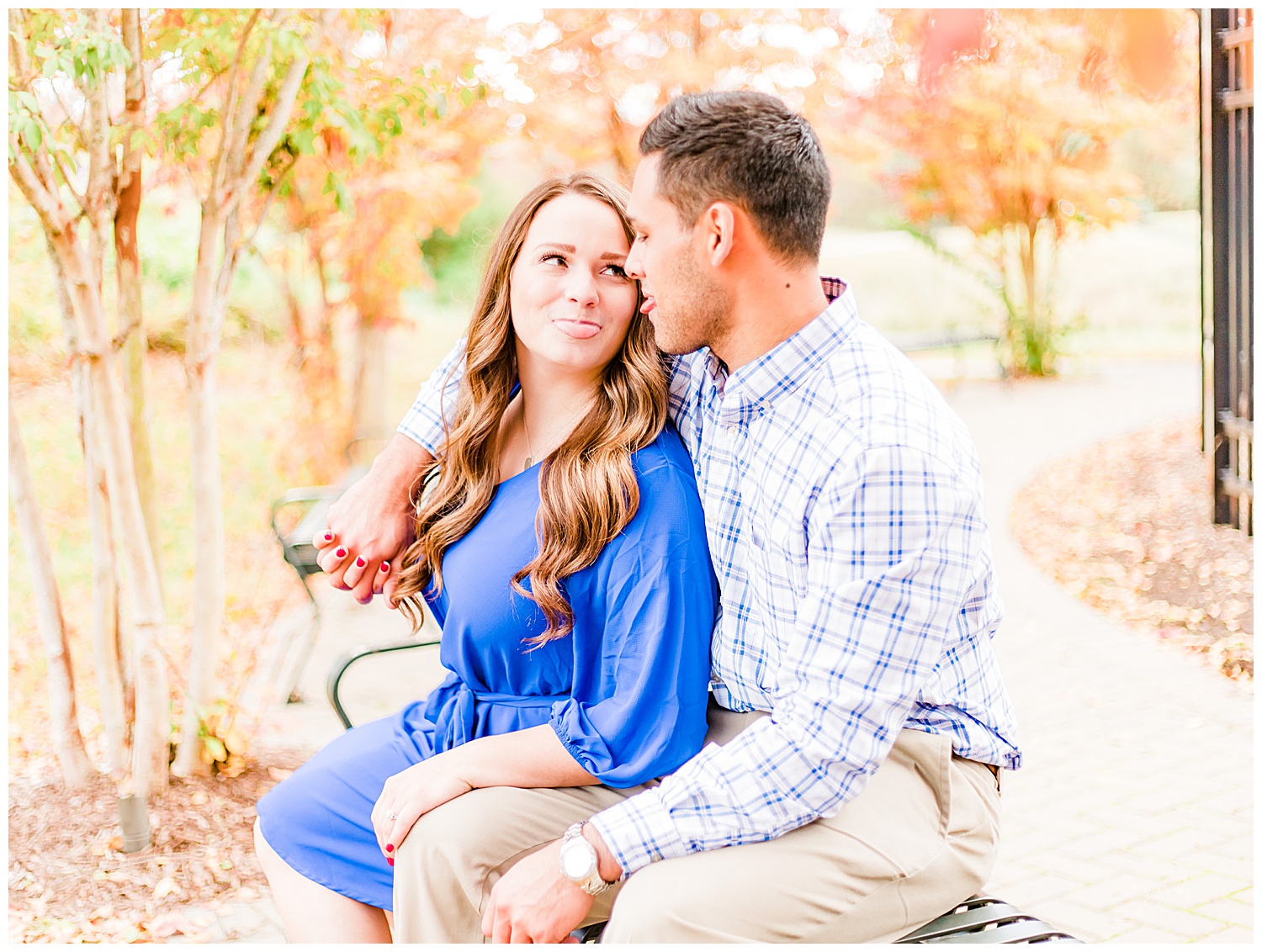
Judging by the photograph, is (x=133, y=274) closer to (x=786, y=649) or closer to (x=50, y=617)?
(x=50, y=617)

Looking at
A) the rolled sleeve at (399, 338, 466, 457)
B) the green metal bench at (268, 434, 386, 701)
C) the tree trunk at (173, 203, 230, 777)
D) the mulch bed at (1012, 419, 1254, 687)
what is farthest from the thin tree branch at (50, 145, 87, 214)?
the mulch bed at (1012, 419, 1254, 687)

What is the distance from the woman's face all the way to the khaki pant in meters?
0.72

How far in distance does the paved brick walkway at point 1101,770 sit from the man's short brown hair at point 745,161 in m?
2.24

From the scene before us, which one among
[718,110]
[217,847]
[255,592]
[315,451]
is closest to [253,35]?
[718,110]

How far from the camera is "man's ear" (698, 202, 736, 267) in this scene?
183cm

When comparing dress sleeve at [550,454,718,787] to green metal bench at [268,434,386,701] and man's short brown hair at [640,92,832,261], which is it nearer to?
man's short brown hair at [640,92,832,261]

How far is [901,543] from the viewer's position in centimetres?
165

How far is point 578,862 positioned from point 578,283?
994mm

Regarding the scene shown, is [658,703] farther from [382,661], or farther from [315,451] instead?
[315,451]

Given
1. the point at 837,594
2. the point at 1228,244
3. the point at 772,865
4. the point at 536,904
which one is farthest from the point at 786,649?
the point at 1228,244

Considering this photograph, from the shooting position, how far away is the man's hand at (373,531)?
2238 mm

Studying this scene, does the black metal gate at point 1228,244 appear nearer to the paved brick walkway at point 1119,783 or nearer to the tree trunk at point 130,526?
the paved brick walkway at point 1119,783

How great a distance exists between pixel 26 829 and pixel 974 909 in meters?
2.96

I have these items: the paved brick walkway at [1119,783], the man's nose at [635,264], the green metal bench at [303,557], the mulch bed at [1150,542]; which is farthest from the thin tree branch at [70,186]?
the mulch bed at [1150,542]
